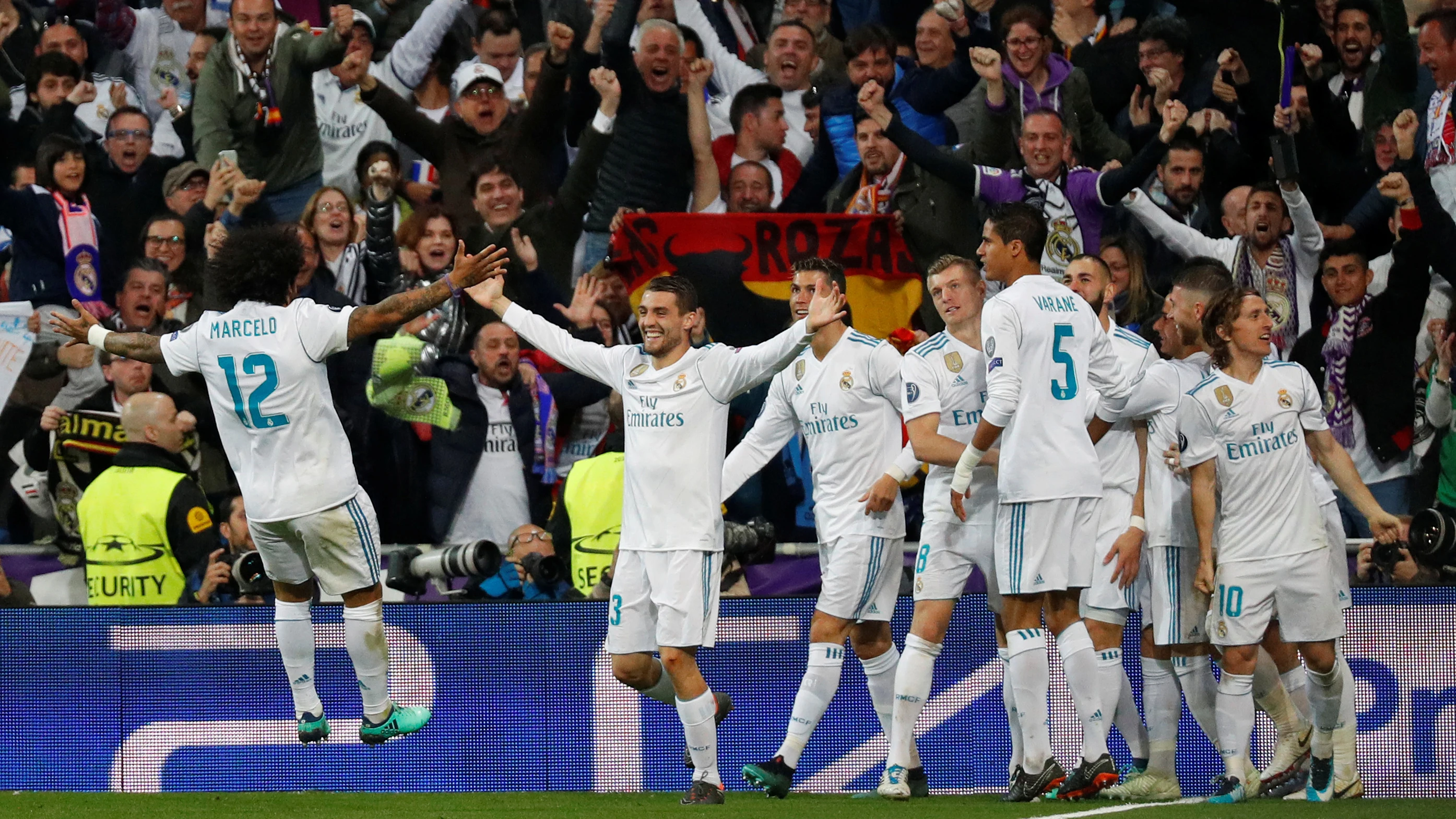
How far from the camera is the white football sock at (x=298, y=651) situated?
287 inches

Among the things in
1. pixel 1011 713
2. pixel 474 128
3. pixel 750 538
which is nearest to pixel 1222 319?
pixel 1011 713

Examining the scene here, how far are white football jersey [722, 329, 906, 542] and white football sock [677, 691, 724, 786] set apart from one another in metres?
1.01

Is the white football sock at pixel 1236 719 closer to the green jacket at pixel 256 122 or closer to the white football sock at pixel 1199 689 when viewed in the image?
the white football sock at pixel 1199 689

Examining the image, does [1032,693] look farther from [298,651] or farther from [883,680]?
[298,651]

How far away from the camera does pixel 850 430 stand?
7566 mm

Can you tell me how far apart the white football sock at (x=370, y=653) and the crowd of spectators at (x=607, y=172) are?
1.71m

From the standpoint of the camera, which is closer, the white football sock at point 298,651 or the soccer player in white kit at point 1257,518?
the soccer player in white kit at point 1257,518

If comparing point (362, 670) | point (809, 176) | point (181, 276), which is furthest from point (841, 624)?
point (181, 276)

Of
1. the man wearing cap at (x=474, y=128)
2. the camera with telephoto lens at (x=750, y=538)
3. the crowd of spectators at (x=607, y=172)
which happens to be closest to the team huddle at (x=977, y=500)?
the camera with telephoto lens at (x=750, y=538)

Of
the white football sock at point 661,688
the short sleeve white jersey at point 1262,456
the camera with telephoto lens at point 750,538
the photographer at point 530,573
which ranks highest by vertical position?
the short sleeve white jersey at point 1262,456

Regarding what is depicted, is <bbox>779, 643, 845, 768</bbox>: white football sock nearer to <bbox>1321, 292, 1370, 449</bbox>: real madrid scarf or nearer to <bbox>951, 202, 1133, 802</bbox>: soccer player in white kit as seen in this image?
<bbox>951, 202, 1133, 802</bbox>: soccer player in white kit

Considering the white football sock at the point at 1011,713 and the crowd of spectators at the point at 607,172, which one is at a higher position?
the crowd of spectators at the point at 607,172

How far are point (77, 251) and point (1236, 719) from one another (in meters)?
8.26

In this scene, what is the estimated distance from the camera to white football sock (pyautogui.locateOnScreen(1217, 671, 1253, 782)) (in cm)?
700
